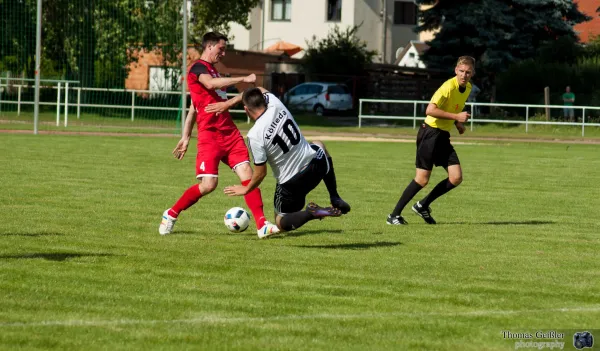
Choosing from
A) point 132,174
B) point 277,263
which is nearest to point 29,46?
point 132,174

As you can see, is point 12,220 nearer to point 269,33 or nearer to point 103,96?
point 103,96

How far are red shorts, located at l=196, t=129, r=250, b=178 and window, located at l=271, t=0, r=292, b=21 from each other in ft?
197

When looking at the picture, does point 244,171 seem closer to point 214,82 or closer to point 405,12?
point 214,82

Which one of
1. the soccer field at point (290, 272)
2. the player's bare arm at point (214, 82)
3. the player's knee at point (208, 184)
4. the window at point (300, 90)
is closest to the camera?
the soccer field at point (290, 272)

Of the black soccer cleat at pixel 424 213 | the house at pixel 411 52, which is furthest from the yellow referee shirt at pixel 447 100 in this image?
the house at pixel 411 52

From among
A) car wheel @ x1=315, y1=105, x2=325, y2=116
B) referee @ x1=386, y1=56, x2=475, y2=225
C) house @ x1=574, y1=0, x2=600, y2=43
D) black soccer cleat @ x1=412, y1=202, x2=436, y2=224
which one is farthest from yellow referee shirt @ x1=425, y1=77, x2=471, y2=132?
house @ x1=574, y1=0, x2=600, y2=43

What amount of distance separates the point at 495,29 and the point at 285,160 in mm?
39889

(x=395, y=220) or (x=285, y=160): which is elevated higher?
(x=285, y=160)

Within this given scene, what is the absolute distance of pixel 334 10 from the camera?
69750 mm

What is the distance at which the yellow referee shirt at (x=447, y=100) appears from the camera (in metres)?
12.5

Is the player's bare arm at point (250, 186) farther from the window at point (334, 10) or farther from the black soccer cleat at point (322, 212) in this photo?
the window at point (334, 10)

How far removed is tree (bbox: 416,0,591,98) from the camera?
48.5 m

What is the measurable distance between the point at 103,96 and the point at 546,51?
67.5 feet

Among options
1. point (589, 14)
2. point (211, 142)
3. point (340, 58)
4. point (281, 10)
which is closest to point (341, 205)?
point (211, 142)
